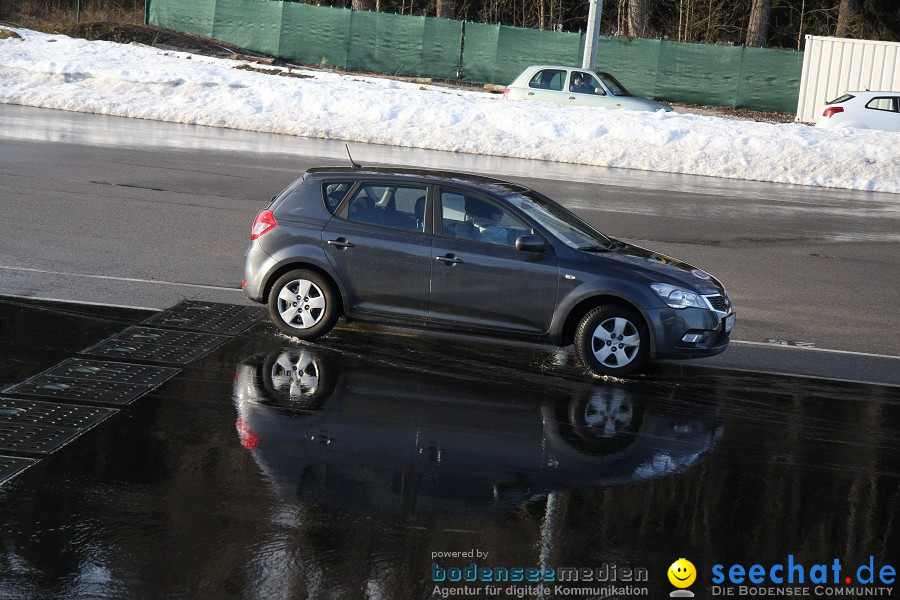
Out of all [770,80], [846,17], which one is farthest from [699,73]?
[846,17]

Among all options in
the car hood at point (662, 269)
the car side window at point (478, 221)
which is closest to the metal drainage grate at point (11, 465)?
the car side window at point (478, 221)

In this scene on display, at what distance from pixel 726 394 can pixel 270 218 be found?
4.27 meters

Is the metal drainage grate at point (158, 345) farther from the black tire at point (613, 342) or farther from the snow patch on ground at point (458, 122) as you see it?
the snow patch on ground at point (458, 122)

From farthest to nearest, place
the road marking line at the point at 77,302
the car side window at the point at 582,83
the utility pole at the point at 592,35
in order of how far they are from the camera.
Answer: the utility pole at the point at 592,35 < the car side window at the point at 582,83 < the road marking line at the point at 77,302

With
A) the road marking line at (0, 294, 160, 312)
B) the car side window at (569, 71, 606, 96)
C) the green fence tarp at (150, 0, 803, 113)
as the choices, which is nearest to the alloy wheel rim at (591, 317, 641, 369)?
the road marking line at (0, 294, 160, 312)

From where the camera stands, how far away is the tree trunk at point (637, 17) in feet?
138

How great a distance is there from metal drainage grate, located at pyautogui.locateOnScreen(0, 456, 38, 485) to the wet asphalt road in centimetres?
398

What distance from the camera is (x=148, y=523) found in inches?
218

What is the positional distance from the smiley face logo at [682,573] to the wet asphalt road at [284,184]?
4257 mm

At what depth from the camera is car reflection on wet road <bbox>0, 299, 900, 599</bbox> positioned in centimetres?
525

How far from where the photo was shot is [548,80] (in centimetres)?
2906

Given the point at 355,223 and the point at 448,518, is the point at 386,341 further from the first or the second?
the point at 448,518

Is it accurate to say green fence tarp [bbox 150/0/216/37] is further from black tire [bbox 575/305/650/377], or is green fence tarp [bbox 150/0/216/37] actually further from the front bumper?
the front bumper

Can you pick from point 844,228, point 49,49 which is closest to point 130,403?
point 844,228
